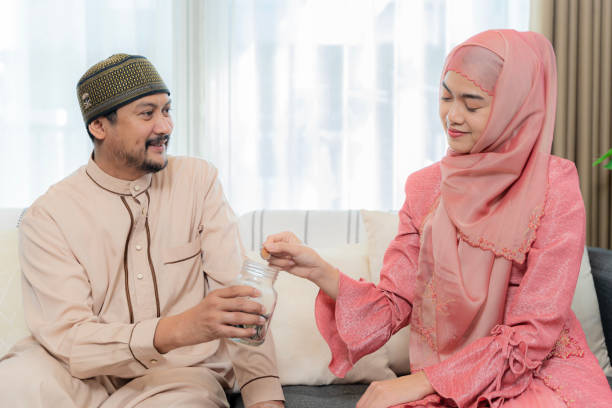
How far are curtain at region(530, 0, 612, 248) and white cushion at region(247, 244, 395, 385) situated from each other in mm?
1520

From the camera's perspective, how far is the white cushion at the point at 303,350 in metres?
1.75

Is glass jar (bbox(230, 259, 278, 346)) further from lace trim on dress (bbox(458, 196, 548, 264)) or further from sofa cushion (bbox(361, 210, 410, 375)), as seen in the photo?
sofa cushion (bbox(361, 210, 410, 375))

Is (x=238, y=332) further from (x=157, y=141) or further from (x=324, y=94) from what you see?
(x=324, y=94)

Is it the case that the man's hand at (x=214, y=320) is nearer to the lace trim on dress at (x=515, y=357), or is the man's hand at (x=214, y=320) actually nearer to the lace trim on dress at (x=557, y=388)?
the lace trim on dress at (x=515, y=357)

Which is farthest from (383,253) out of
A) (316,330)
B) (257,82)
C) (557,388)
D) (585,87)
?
(585,87)

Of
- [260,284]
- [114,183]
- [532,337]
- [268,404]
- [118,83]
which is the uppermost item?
[118,83]

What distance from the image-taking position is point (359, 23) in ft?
8.64

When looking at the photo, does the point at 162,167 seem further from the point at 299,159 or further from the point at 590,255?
the point at 590,255

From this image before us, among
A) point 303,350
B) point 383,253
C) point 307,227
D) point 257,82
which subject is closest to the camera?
point 303,350

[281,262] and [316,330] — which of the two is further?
[316,330]

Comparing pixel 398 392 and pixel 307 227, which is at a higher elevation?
pixel 307 227

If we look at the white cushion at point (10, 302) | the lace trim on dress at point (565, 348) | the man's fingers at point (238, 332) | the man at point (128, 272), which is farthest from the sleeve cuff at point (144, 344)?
the lace trim on dress at point (565, 348)

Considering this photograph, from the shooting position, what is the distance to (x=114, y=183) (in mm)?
1586

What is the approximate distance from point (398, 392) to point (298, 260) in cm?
35
